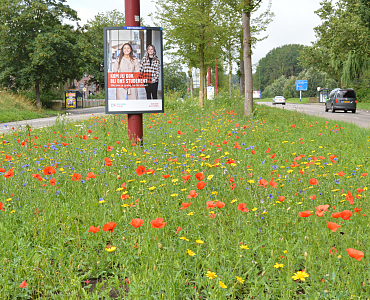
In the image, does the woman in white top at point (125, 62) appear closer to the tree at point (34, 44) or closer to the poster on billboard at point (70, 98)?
the tree at point (34, 44)

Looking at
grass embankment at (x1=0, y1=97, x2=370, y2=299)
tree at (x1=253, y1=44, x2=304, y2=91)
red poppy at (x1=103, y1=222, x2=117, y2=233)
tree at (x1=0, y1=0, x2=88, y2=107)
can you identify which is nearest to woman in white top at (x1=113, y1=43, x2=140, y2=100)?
grass embankment at (x1=0, y1=97, x2=370, y2=299)

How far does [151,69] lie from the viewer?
6980mm

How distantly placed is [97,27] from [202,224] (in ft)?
221

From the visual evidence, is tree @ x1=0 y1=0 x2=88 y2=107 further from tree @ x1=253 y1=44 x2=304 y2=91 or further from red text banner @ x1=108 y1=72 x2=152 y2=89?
tree @ x1=253 y1=44 x2=304 y2=91

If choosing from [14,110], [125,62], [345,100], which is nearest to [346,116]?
[345,100]

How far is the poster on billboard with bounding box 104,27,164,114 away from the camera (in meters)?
6.83

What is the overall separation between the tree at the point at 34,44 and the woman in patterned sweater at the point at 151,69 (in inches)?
930

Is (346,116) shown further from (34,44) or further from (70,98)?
(70,98)

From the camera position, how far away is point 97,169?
4.55 metres

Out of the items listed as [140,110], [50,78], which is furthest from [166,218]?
[50,78]

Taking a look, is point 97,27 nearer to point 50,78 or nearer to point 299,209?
point 50,78

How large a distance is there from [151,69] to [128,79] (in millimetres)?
541

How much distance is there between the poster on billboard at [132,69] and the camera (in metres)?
6.83

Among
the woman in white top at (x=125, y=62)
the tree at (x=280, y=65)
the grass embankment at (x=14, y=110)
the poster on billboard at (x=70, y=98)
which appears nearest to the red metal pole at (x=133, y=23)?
the woman in white top at (x=125, y=62)
